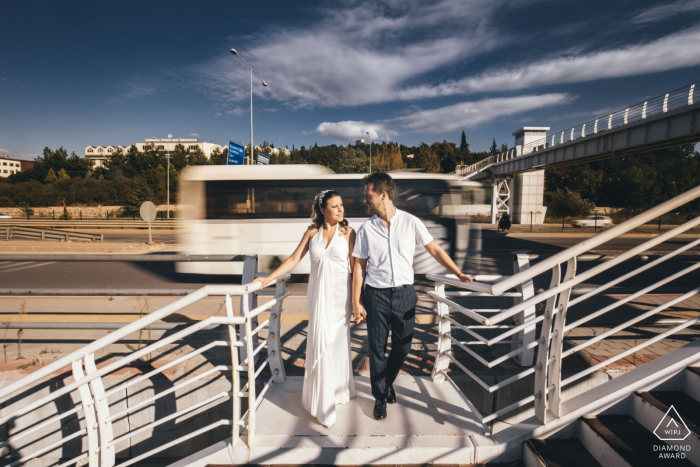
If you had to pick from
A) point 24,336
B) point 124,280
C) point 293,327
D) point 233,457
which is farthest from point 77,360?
point 124,280

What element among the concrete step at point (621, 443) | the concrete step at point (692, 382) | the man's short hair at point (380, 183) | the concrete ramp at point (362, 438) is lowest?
the concrete ramp at point (362, 438)

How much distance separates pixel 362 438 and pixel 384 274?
119 cm

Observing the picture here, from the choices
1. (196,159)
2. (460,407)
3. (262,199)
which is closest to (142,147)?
(196,159)

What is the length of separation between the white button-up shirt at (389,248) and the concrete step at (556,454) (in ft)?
4.58

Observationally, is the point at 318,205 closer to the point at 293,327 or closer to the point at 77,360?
the point at 77,360

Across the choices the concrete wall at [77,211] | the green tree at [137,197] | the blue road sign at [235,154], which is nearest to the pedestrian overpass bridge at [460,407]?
the blue road sign at [235,154]

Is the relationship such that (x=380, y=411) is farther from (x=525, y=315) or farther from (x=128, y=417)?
(x=128, y=417)

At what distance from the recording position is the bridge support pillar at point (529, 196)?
33562 mm

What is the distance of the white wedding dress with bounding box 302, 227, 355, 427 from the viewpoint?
2527 millimetres

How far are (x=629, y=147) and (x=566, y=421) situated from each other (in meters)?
21.6

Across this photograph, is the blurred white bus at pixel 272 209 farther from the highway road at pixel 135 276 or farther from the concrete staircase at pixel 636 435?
the concrete staircase at pixel 636 435

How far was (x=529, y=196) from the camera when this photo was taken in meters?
33.8

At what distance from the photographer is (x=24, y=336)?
4.18 meters

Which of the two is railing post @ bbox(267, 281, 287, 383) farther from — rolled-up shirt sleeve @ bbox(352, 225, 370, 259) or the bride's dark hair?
rolled-up shirt sleeve @ bbox(352, 225, 370, 259)
